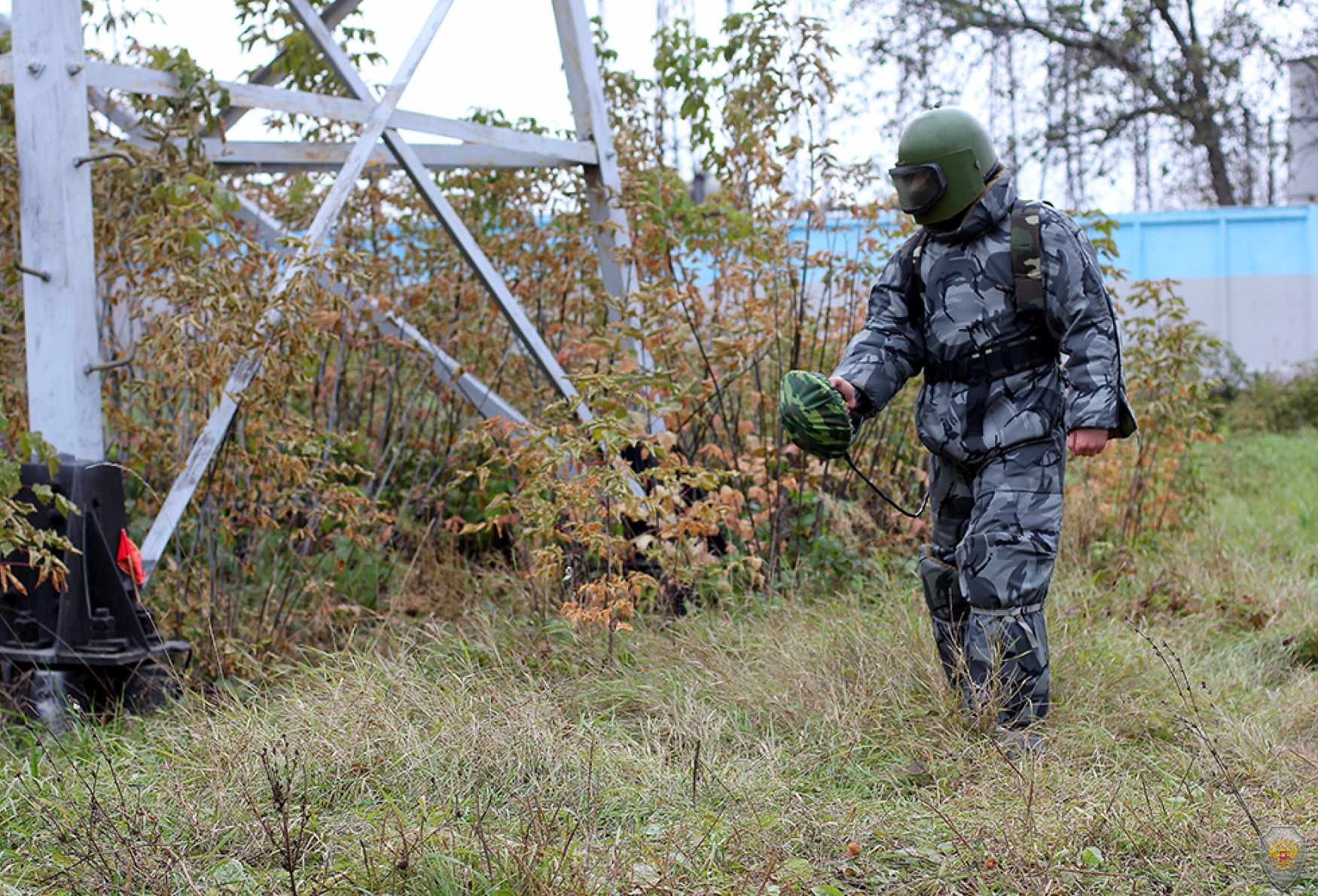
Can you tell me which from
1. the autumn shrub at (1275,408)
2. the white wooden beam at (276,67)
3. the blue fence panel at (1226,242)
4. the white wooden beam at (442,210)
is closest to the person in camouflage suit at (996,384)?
the white wooden beam at (442,210)

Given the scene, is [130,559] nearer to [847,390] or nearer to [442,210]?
[442,210]

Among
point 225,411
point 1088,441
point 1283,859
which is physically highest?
point 225,411

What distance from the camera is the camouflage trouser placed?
312cm

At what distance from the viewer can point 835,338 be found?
5.00m

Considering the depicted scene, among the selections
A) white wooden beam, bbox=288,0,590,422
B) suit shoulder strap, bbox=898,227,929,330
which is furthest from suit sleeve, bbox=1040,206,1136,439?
white wooden beam, bbox=288,0,590,422

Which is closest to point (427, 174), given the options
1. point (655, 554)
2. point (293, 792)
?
point (655, 554)

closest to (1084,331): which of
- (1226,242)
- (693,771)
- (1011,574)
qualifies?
(1011,574)

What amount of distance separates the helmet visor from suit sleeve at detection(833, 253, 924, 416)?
0.27m

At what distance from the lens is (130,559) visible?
3.51 m

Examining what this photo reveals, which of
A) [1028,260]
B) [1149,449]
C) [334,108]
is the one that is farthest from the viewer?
[1149,449]

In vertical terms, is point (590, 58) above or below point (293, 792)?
above

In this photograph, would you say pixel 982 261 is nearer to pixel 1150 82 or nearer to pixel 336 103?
pixel 336 103

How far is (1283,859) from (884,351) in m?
1.64

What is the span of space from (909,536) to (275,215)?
3.08m
